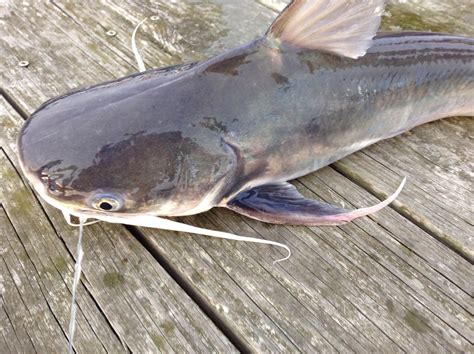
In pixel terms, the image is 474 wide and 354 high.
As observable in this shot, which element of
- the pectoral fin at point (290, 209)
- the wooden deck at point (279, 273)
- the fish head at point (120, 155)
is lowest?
the wooden deck at point (279, 273)

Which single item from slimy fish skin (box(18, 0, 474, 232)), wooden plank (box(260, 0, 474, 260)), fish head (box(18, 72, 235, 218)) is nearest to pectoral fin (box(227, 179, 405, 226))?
slimy fish skin (box(18, 0, 474, 232))

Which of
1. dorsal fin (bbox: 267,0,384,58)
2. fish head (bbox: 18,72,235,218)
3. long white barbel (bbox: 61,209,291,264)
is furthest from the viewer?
dorsal fin (bbox: 267,0,384,58)

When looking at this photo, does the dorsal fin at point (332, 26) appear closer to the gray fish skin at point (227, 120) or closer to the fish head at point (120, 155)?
the gray fish skin at point (227, 120)

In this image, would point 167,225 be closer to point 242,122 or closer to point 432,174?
point 242,122

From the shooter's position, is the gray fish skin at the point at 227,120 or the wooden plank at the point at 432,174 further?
the wooden plank at the point at 432,174

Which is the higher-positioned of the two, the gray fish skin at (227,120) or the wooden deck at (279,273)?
the gray fish skin at (227,120)

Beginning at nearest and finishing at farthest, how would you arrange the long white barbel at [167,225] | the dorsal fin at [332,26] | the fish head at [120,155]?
1. the fish head at [120,155]
2. the long white barbel at [167,225]
3. the dorsal fin at [332,26]

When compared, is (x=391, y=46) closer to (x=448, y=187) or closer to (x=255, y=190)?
(x=448, y=187)

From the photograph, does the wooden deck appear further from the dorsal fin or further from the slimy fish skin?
the dorsal fin

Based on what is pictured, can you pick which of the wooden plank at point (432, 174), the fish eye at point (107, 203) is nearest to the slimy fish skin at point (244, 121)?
the fish eye at point (107, 203)
